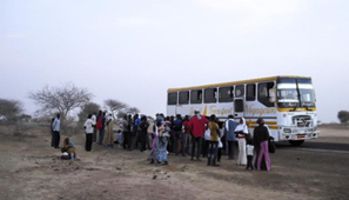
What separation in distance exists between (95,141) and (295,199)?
17290 millimetres

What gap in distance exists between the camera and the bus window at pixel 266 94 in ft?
68.5

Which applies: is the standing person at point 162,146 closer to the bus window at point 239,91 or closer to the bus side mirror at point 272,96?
the bus side mirror at point 272,96

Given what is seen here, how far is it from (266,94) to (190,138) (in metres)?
5.45

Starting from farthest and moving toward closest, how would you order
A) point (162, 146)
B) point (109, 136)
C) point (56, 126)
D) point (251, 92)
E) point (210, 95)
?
point (210, 95)
point (251, 92)
point (109, 136)
point (56, 126)
point (162, 146)

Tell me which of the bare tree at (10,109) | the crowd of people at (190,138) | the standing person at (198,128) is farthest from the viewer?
the bare tree at (10,109)

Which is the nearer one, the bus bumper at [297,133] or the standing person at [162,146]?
the standing person at [162,146]

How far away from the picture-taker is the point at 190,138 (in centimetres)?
1769

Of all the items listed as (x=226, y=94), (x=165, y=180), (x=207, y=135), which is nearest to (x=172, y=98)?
(x=226, y=94)

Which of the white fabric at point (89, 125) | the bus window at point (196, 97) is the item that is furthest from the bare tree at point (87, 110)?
the white fabric at point (89, 125)

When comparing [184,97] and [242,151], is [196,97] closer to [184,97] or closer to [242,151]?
[184,97]

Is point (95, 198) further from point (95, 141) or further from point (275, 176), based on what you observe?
point (95, 141)

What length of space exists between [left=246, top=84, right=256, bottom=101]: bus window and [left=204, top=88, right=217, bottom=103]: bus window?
277 centimetres

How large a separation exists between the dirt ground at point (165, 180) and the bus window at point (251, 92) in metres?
6.40

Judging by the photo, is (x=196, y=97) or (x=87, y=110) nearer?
(x=196, y=97)
